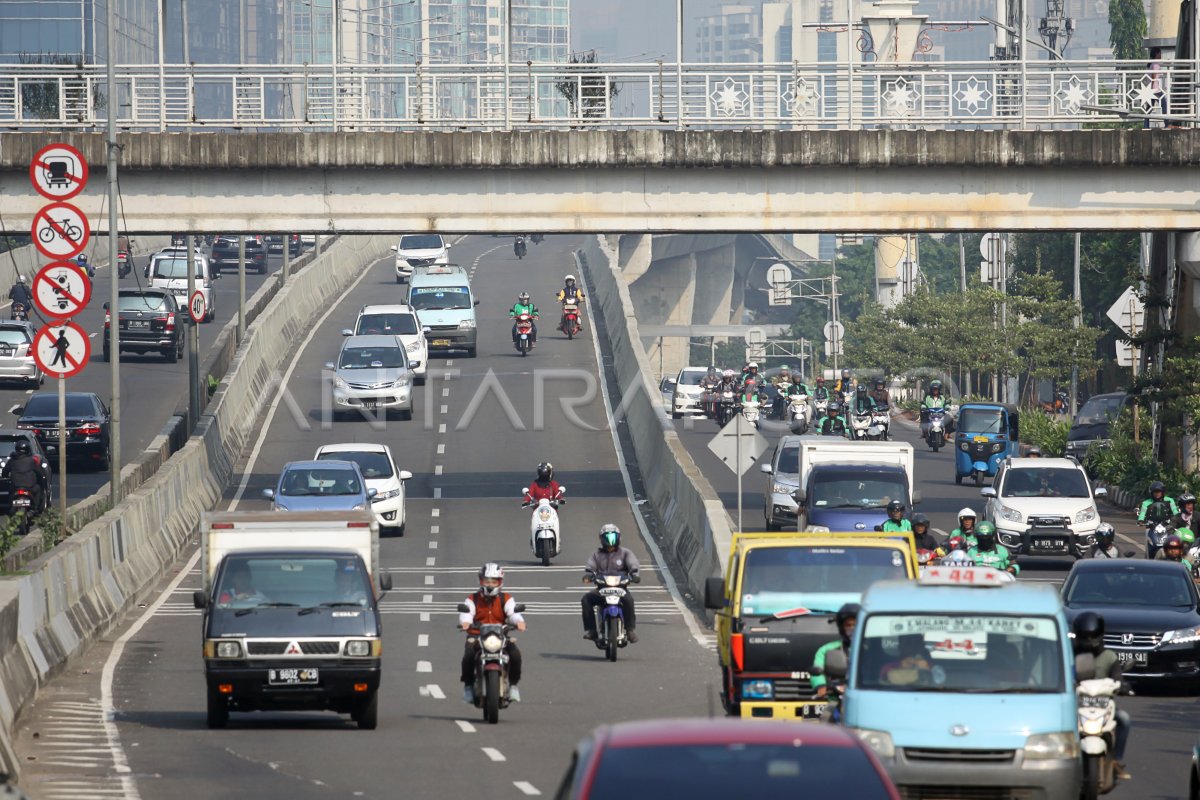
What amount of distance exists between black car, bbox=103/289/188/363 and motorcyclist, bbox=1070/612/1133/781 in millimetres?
47159

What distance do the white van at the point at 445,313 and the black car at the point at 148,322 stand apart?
717 cm

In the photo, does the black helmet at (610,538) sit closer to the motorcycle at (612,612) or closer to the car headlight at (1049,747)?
the motorcycle at (612,612)

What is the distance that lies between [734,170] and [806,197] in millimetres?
1351

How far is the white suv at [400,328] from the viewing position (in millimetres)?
56781

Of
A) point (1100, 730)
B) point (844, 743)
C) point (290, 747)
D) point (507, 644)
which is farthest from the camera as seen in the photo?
point (507, 644)

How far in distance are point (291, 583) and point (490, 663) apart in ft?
6.14

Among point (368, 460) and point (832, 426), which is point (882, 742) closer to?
point (368, 460)

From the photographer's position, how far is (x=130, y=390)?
55625mm

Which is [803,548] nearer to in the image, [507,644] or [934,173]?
[507,644]

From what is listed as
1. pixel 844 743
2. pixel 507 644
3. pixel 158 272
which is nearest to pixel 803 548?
pixel 507 644

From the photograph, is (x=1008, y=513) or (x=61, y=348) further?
(x=1008, y=513)

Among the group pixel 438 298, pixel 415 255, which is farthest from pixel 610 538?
pixel 415 255

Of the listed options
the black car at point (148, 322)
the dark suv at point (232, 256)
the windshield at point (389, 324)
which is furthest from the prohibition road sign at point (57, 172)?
the dark suv at point (232, 256)

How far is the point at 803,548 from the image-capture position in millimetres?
18141
